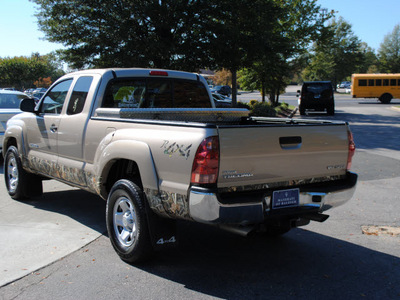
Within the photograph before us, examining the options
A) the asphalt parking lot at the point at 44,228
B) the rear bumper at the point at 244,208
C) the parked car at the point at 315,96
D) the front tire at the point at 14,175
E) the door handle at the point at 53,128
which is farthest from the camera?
the parked car at the point at 315,96

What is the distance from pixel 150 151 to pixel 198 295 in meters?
1.38

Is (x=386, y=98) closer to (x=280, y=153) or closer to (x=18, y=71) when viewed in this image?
(x=280, y=153)

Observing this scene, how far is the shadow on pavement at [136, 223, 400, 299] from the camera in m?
3.80

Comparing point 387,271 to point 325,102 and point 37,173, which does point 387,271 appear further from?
point 325,102

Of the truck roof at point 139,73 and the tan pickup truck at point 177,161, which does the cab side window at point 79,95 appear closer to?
the tan pickup truck at point 177,161

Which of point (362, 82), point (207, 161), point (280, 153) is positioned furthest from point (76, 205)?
point (362, 82)

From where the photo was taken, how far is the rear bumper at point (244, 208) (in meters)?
3.55

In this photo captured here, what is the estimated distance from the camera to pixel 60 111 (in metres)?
→ 5.87

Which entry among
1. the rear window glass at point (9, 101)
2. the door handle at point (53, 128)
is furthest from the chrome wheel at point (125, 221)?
the rear window glass at point (9, 101)

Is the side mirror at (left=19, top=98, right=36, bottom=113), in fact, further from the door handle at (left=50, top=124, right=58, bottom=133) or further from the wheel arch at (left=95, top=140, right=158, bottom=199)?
the wheel arch at (left=95, top=140, right=158, bottom=199)

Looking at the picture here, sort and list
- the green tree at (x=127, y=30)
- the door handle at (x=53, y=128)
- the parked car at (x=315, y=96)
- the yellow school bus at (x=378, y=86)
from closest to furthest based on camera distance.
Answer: the door handle at (x=53, y=128) → the green tree at (x=127, y=30) → the parked car at (x=315, y=96) → the yellow school bus at (x=378, y=86)

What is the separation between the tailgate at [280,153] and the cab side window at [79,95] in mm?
2500

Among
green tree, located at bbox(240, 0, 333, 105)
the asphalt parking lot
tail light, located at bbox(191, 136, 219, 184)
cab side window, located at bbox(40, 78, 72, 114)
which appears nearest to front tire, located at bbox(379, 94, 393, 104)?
green tree, located at bbox(240, 0, 333, 105)

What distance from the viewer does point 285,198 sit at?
4004 mm
